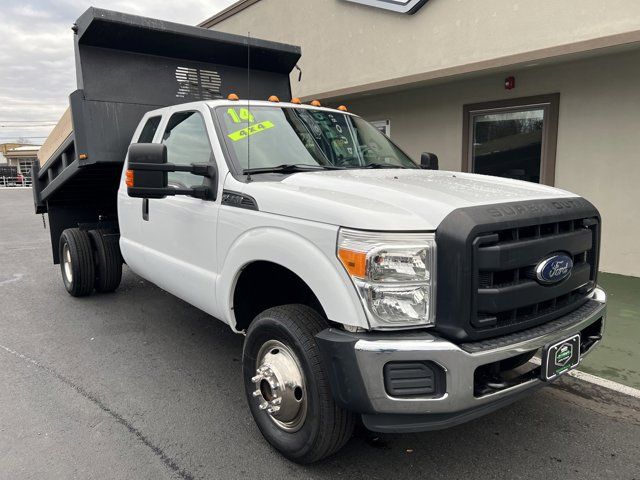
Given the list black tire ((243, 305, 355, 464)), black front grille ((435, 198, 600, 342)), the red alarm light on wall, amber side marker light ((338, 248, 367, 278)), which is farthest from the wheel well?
the red alarm light on wall

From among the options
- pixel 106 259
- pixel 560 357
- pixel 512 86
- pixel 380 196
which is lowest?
pixel 106 259

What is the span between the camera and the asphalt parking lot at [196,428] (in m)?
2.87

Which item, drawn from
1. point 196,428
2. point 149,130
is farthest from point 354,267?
point 149,130

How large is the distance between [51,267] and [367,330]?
7.47 m

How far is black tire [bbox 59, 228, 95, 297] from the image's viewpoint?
5.99 m

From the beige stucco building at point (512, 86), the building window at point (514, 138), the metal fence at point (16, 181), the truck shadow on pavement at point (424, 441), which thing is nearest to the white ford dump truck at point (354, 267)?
the truck shadow on pavement at point (424, 441)

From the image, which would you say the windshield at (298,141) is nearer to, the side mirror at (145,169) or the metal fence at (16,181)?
the side mirror at (145,169)

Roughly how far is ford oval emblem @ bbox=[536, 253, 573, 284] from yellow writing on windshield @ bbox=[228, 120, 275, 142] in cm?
214

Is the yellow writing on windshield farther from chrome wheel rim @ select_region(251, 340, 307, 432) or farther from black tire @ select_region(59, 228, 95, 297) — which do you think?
black tire @ select_region(59, 228, 95, 297)

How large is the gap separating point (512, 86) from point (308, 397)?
628 centimetres

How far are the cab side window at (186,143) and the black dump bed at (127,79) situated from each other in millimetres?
1265

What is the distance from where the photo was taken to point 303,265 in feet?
8.68

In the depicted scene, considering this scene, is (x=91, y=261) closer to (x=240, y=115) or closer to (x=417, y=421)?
(x=240, y=115)

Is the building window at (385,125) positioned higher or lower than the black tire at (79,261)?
higher
